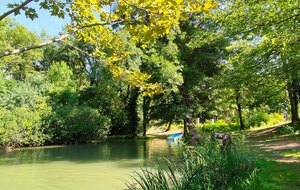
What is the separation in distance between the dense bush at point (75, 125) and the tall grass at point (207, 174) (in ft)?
65.3

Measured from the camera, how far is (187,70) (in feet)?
63.8

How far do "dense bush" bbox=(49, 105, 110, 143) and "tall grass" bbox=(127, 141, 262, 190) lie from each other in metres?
19.9

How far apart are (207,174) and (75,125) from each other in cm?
2164

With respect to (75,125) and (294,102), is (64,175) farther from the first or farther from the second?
(294,102)

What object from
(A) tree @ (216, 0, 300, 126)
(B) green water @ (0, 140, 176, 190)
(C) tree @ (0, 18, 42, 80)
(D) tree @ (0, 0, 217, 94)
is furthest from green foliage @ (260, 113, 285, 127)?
(D) tree @ (0, 0, 217, 94)

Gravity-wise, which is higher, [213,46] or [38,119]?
[213,46]

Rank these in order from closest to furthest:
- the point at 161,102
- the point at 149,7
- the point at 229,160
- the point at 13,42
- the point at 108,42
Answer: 1. the point at 149,7
2. the point at 108,42
3. the point at 229,160
4. the point at 161,102
5. the point at 13,42

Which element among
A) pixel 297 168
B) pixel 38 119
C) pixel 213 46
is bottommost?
pixel 297 168

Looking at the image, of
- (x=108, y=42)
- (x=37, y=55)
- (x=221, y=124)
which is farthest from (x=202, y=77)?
(x=37, y=55)

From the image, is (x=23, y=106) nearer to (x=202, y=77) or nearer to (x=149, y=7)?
(x=202, y=77)

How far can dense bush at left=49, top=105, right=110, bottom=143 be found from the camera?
81.1 ft

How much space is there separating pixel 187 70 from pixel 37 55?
19468mm

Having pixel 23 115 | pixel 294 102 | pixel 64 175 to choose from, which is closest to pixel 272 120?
pixel 294 102

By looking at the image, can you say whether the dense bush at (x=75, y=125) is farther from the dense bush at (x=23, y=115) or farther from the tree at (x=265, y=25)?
the tree at (x=265, y=25)
